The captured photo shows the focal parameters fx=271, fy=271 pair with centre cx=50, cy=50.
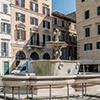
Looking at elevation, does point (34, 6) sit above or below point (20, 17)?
above

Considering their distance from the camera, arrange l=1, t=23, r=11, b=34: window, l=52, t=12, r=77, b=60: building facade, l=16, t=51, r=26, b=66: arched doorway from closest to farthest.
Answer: l=1, t=23, r=11, b=34: window
l=16, t=51, r=26, b=66: arched doorway
l=52, t=12, r=77, b=60: building facade

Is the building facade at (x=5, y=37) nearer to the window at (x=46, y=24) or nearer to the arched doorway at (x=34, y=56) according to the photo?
the arched doorway at (x=34, y=56)

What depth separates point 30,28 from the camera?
144 ft

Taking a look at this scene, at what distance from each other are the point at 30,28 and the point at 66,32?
11179 mm

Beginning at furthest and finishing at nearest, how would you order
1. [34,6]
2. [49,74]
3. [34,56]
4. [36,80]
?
[34,6] < [34,56] < [49,74] < [36,80]

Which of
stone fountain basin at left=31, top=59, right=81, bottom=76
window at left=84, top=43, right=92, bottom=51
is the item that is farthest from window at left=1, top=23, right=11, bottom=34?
stone fountain basin at left=31, top=59, right=81, bottom=76

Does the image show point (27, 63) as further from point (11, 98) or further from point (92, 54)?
point (11, 98)

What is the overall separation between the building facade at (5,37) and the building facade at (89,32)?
35.0 ft

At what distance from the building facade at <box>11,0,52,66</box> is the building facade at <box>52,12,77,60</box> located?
2.73m

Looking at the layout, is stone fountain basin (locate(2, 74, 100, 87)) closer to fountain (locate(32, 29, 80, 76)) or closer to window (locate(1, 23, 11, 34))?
fountain (locate(32, 29, 80, 76))

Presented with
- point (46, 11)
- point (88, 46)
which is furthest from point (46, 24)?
point (88, 46)

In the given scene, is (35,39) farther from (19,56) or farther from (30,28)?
(19,56)

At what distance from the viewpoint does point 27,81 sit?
499 inches

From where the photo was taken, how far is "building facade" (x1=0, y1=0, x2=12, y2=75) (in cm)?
3832
